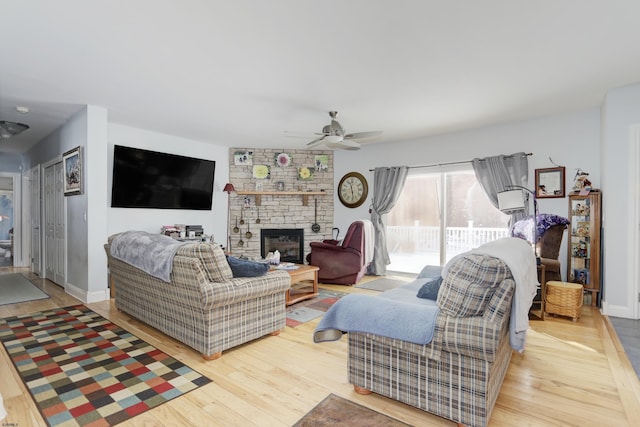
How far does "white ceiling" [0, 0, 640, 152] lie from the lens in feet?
7.39

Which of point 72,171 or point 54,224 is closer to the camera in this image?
point 72,171

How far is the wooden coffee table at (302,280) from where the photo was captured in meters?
4.09

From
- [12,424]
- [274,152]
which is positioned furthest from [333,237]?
[12,424]

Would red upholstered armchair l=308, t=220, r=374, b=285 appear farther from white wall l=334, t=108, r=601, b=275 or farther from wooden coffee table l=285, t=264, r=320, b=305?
white wall l=334, t=108, r=601, b=275

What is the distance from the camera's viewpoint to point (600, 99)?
13.1 ft

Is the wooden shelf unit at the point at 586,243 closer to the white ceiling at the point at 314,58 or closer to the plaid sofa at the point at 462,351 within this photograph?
the white ceiling at the point at 314,58

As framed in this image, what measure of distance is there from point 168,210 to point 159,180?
57cm

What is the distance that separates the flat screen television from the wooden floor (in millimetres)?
2726

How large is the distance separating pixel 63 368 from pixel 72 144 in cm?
338

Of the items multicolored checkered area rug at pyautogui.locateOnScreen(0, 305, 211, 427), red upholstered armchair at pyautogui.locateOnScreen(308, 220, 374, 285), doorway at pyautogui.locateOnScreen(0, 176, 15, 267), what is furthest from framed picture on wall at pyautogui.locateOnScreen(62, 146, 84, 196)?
doorway at pyautogui.locateOnScreen(0, 176, 15, 267)

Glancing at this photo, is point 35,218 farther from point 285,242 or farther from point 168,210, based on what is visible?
point 285,242

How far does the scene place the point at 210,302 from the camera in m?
2.44

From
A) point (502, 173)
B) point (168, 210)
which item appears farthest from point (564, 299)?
point (168, 210)

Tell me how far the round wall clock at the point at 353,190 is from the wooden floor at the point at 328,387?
3845 millimetres
